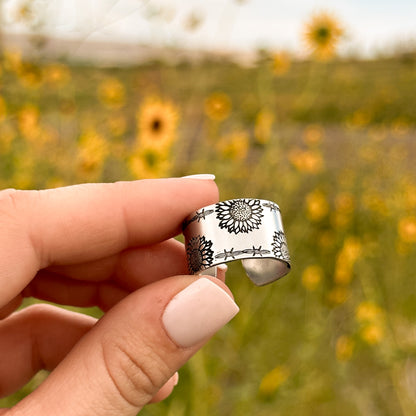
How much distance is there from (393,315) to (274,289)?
336 millimetres

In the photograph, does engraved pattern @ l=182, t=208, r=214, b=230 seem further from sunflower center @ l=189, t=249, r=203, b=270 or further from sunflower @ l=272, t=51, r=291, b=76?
sunflower @ l=272, t=51, r=291, b=76

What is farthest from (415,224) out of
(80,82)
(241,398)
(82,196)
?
(80,82)

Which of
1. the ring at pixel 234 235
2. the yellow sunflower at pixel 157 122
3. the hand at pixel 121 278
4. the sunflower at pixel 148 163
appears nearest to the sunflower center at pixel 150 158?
the sunflower at pixel 148 163

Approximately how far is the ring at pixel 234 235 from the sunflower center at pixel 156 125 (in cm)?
69

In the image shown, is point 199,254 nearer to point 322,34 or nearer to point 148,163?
point 148,163

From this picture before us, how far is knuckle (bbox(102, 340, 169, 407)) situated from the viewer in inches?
15.3

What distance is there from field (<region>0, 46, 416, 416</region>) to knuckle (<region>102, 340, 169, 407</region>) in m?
0.36

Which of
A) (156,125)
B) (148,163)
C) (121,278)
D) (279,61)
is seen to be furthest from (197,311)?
(279,61)

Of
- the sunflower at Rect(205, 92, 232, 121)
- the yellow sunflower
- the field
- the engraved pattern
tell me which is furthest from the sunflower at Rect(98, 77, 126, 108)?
the engraved pattern

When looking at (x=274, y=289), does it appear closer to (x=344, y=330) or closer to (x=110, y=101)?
(x=344, y=330)

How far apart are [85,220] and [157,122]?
0.68m

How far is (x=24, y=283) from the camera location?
41 centimetres

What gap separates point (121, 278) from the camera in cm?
54

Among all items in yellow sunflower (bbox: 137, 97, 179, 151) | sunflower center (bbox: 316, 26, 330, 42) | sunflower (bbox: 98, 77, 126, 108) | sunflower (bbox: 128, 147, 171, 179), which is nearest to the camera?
sunflower (bbox: 128, 147, 171, 179)
